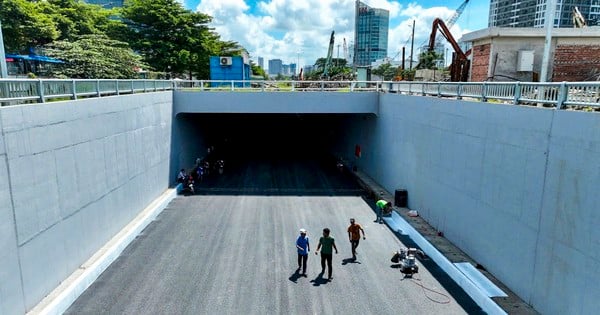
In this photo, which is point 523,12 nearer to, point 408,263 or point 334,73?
point 334,73

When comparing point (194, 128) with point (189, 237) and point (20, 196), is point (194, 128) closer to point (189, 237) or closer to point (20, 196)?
point (189, 237)

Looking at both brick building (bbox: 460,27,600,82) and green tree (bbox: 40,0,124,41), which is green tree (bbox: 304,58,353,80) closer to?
green tree (bbox: 40,0,124,41)

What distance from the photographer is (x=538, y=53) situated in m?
16.1

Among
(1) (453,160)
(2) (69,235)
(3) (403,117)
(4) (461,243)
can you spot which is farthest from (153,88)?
(4) (461,243)

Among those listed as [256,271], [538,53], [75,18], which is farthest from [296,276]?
[75,18]

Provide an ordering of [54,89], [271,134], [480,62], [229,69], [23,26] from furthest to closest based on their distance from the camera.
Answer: [271,134], [229,69], [23,26], [480,62], [54,89]

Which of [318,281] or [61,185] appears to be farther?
[318,281]

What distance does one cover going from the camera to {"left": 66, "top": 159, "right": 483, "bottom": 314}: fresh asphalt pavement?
8.27 m

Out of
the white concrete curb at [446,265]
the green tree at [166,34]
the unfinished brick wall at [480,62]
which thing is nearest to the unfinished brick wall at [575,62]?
the unfinished brick wall at [480,62]

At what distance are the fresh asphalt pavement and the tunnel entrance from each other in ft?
10.8

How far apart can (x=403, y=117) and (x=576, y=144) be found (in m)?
9.46

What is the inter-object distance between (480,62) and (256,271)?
14267 mm

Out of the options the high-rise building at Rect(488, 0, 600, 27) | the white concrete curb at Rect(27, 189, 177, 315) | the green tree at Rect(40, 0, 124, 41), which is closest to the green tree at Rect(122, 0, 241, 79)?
the green tree at Rect(40, 0, 124, 41)

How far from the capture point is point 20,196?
7383mm
